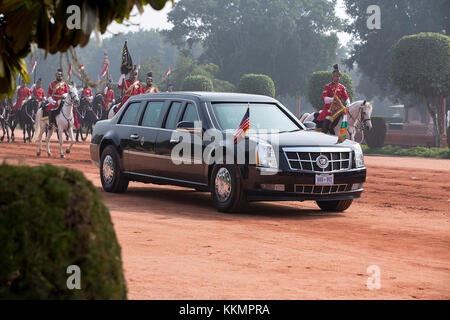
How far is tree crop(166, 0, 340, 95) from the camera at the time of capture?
7281 cm

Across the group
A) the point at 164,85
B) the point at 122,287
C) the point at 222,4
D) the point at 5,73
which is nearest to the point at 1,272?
the point at 122,287

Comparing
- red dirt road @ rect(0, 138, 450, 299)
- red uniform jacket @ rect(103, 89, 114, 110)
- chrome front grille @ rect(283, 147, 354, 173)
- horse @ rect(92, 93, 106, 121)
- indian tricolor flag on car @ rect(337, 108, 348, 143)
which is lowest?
red dirt road @ rect(0, 138, 450, 299)

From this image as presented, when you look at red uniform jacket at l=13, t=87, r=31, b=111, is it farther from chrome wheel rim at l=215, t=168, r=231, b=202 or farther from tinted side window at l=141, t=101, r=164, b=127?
chrome wheel rim at l=215, t=168, r=231, b=202

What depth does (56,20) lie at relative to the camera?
13.4 feet

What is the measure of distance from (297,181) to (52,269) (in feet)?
25.6

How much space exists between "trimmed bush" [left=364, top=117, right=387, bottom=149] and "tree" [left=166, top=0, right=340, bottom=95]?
3616 centimetres

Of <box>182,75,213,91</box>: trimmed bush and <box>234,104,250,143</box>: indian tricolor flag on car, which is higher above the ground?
<box>182,75,213,91</box>: trimmed bush

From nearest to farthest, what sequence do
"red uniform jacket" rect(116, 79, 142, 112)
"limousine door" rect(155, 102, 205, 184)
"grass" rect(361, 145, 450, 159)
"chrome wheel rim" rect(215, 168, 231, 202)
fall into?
"chrome wheel rim" rect(215, 168, 231, 202) → "limousine door" rect(155, 102, 205, 184) → "red uniform jacket" rect(116, 79, 142, 112) → "grass" rect(361, 145, 450, 159)

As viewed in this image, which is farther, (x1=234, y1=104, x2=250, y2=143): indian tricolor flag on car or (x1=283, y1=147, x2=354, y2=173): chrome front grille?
(x1=234, y1=104, x2=250, y2=143): indian tricolor flag on car

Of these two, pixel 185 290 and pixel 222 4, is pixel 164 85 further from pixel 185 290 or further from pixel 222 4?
pixel 185 290

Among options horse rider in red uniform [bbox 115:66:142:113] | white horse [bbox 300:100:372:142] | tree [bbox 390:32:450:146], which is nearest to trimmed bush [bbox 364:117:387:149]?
tree [bbox 390:32:450:146]

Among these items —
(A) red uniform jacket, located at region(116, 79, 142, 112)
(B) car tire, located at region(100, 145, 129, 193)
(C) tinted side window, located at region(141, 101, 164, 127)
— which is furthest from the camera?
(A) red uniform jacket, located at region(116, 79, 142, 112)

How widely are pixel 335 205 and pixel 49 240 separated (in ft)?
30.8

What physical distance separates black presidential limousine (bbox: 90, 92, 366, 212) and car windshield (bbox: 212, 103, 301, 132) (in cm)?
2
